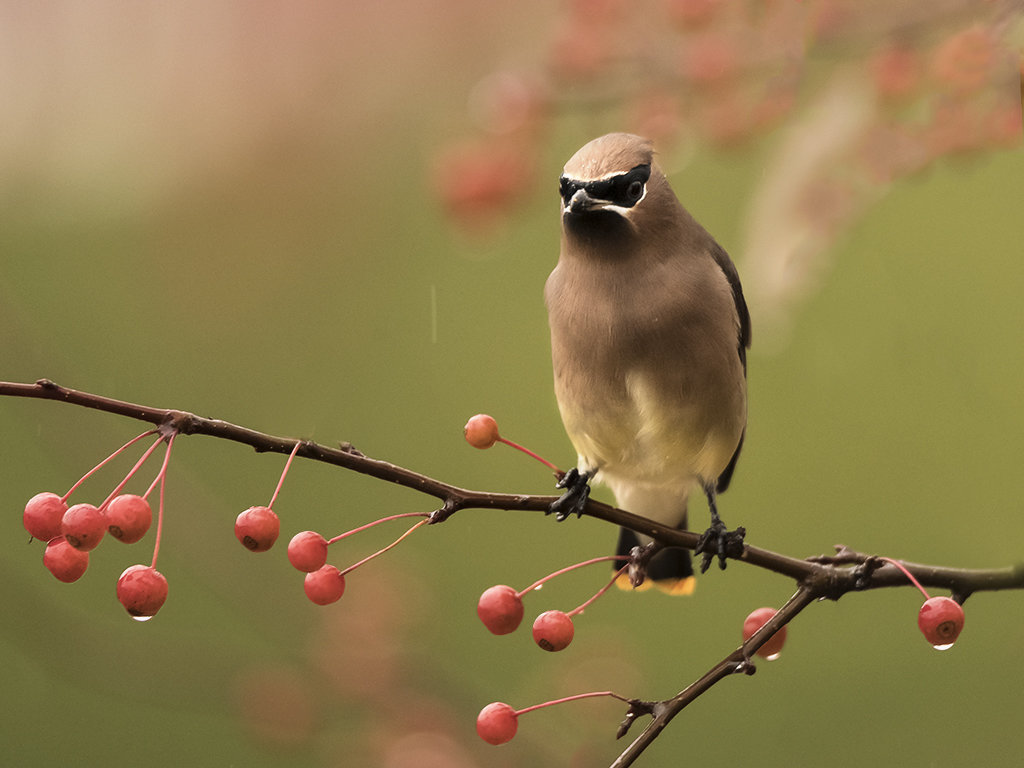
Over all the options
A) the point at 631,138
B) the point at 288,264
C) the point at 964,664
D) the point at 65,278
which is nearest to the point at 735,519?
the point at 964,664

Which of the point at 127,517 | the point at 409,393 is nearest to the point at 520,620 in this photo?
the point at 127,517

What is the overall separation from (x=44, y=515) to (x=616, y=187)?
0.99 metres

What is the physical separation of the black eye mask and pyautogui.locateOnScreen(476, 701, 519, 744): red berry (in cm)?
77

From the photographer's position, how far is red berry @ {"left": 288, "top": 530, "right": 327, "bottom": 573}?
1391mm

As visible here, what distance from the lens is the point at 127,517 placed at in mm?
1330

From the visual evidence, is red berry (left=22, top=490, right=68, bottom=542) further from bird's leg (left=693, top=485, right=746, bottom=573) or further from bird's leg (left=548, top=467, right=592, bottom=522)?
bird's leg (left=693, top=485, right=746, bottom=573)

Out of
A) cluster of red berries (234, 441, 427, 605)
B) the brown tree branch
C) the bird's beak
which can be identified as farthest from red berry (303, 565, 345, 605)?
the bird's beak

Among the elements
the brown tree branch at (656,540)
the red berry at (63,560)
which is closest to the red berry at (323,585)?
the brown tree branch at (656,540)

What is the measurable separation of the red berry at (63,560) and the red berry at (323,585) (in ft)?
0.77

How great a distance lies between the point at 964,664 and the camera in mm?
4035

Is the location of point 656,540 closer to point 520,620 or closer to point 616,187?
point 520,620

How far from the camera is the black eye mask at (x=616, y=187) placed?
187 centimetres

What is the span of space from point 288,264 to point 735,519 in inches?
80.3

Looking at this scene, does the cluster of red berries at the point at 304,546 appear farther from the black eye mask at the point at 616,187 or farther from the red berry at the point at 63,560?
the black eye mask at the point at 616,187
